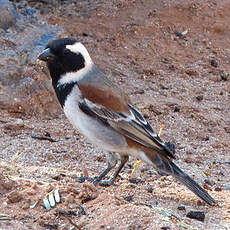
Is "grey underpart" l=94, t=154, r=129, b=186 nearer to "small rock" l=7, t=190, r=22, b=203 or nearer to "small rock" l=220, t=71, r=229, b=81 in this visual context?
"small rock" l=7, t=190, r=22, b=203

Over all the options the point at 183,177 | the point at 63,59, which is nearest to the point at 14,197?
the point at 63,59

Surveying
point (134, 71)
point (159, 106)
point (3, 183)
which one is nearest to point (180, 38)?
point (134, 71)

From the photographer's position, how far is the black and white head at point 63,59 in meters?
6.40

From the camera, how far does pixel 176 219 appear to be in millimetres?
5465

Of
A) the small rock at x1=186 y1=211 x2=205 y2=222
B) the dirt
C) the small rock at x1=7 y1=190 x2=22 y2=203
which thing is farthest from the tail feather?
the small rock at x1=7 y1=190 x2=22 y2=203

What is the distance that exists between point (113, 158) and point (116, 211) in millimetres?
1418

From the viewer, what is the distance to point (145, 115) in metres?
8.88

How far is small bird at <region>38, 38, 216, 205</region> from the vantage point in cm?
626

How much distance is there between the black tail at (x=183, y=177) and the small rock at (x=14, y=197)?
1.52m

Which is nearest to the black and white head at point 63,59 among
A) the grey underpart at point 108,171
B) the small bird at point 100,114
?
the small bird at point 100,114

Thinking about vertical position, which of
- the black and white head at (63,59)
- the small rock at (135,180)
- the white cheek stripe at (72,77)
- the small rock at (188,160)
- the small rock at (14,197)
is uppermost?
the black and white head at (63,59)

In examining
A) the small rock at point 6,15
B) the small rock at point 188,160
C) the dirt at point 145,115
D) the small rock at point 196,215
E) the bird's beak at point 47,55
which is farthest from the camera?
the small rock at point 6,15

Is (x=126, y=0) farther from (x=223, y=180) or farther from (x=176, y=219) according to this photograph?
(x=176, y=219)

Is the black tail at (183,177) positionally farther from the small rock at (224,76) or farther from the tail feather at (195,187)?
the small rock at (224,76)
